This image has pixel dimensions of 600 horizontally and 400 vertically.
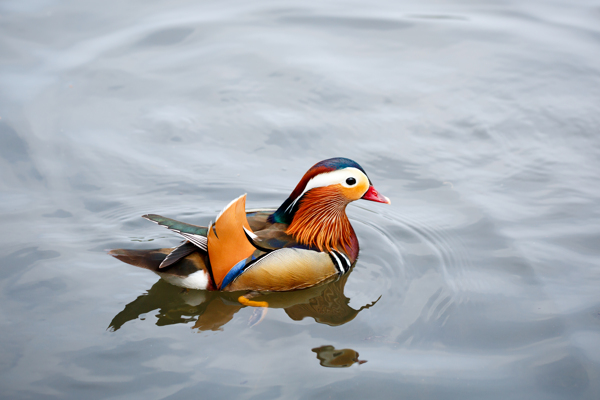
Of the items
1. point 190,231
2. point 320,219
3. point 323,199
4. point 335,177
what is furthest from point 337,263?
point 190,231

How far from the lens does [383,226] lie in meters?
5.50

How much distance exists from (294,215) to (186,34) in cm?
512

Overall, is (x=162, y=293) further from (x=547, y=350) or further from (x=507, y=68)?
(x=507, y=68)

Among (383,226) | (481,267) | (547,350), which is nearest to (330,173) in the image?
(383,226)

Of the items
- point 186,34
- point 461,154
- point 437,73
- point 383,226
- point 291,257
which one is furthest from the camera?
point 186,34

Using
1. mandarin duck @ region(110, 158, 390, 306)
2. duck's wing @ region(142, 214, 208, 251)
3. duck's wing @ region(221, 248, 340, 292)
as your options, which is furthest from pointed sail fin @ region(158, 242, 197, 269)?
duck's wing @ region(221, 248, 340, 292)

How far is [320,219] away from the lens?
15.6 ft

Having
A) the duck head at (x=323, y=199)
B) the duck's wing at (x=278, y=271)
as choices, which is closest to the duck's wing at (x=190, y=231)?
the duck's wing at (x=278, y=271)

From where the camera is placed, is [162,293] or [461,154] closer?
[162,293]

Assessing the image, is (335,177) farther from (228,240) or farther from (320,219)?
(228,240)

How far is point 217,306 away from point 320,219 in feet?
3.62

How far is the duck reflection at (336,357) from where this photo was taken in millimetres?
3850

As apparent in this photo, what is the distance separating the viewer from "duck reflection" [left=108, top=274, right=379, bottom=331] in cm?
426

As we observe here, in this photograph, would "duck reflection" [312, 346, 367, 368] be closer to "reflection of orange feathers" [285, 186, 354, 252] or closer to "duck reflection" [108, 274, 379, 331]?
"duck reflection" [108, 274, 379, 331]
